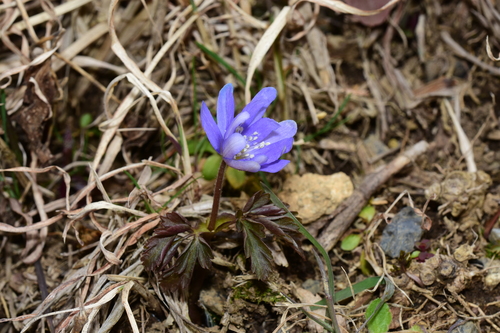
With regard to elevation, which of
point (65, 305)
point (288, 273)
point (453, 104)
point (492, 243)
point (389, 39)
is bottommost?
point (65, 305)

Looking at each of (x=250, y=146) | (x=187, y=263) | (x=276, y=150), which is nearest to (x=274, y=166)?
(x=276, y=150)

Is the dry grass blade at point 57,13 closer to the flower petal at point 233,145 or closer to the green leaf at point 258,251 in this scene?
the flower petal at point 233,145

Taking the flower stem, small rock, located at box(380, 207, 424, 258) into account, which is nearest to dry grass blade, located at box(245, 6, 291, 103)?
the flower stem

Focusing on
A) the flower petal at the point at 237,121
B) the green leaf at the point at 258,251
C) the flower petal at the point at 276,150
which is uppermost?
the flower petal at the point at 237,121

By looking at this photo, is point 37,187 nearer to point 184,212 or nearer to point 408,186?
point 184,212

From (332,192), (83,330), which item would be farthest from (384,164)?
(83,330)

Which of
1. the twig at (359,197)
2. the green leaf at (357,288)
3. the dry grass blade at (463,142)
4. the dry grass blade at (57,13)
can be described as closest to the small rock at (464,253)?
the green leaf at (357,288)

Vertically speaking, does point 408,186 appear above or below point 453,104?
below

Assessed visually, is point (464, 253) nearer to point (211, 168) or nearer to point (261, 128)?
point (261, 128)
